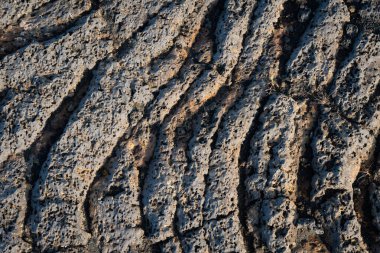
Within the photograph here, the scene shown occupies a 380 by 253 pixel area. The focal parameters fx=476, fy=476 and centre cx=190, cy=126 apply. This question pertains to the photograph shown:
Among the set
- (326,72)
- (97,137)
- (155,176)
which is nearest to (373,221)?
(326,72)

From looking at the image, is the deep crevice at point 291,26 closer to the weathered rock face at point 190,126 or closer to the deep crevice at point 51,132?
the weathered rock face at point 190,126

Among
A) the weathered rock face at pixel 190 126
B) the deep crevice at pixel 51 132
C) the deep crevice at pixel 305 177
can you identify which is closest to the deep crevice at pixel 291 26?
the weathered rock face at pixel 190 126

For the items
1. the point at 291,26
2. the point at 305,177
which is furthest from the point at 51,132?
the point at 291,26

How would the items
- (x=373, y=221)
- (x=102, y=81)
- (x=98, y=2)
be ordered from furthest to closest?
1. (x=98, y=2)
2. (x=102, y=81)
3. (x=373, y=221)

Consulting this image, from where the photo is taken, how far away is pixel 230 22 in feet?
10.6

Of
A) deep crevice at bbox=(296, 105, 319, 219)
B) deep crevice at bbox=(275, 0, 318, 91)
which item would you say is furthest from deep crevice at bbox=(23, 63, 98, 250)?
deep crevice at bbox=(296, 105, 319, 219)

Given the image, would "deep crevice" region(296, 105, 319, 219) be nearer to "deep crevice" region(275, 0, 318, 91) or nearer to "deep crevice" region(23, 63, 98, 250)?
"deep crevice" region(275, 0, 318, 91)

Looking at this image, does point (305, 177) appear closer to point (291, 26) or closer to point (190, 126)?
point (190, 126)

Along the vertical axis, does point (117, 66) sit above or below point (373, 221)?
above

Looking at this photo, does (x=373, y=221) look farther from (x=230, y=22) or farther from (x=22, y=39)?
(x=22, y=39)

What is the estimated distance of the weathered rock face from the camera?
2.84 metres

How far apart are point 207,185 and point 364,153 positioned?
101 centimetres

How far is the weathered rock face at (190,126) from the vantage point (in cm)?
284

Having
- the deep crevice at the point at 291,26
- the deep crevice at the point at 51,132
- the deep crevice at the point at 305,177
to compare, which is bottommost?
the deep crevice at the point at 305,177
